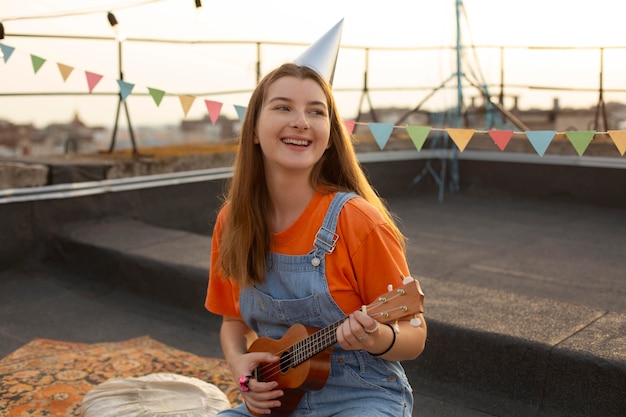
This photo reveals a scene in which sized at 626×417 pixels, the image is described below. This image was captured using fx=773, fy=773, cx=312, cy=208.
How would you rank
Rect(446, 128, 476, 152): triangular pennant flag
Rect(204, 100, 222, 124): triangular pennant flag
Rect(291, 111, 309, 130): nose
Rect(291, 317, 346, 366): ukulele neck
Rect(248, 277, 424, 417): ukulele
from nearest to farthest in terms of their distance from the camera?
Rect(248, 277, 424, 417): ukulele, Rect(291, 317, 346, 366): ukulele neck, Rect(291, 111, 309, 130): nose, Rect(446, 128, 476, 152): triangular pennant flag, Rect(204, 100, 222, 124): triangular pennant flag

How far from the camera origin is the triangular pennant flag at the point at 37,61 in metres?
5.13

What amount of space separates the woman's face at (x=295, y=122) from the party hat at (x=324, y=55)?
0.10 m

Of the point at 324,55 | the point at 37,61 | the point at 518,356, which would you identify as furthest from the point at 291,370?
the point at 37,61

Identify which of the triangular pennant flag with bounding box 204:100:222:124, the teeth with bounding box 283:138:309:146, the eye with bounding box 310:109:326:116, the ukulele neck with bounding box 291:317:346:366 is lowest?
the ukulele neck with bounding box 291:317:346:366

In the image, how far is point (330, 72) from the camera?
8.20 feet

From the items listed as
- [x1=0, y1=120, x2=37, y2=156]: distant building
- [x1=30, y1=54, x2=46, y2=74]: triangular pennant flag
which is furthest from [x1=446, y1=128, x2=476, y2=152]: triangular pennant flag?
[x1=0, y1=120, x2=37, y2=156]: distant building

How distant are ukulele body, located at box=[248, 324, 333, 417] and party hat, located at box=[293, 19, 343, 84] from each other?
789 mm

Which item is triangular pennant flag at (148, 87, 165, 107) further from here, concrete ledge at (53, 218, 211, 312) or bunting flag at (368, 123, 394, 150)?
bunting flag at (368, 123, 394, 150)

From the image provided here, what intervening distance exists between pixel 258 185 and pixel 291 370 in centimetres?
60

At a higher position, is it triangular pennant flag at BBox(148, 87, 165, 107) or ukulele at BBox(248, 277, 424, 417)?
triangular pennant flag at BBox(148, 87, 165, 107)

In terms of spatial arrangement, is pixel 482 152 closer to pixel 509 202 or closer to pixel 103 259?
pixel 509 202

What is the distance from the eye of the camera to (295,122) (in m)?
2.24

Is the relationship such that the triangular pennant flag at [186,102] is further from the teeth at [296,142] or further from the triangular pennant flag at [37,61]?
the teeth at [296,142]

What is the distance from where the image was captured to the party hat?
2.36 meters
